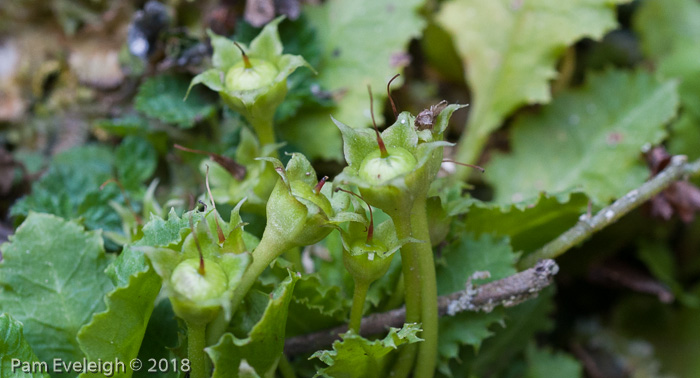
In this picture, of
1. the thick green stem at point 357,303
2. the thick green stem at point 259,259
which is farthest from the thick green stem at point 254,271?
the thick green stem at point 357,303

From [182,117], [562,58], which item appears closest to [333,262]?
[182,117]

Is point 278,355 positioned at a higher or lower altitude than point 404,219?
lower

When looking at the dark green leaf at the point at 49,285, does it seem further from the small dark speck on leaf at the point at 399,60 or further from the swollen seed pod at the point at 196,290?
the small dark speck on leaf at the point at 399,60

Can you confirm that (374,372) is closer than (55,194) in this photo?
Yes

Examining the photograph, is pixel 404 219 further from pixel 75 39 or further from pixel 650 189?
pixel 75 39

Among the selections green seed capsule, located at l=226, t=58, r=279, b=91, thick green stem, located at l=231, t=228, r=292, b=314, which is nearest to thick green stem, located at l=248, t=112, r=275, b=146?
green seed capsule, located at l=226, t=58, r=279, b=91

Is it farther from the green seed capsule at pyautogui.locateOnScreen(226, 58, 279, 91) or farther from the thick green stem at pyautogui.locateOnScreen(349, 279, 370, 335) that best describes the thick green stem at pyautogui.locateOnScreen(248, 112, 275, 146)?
the thick green stem at pyautogui.locateOnScreen(349, 279, 370, 335)

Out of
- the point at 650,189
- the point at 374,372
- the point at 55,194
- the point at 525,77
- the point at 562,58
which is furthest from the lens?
the point at 562,58
